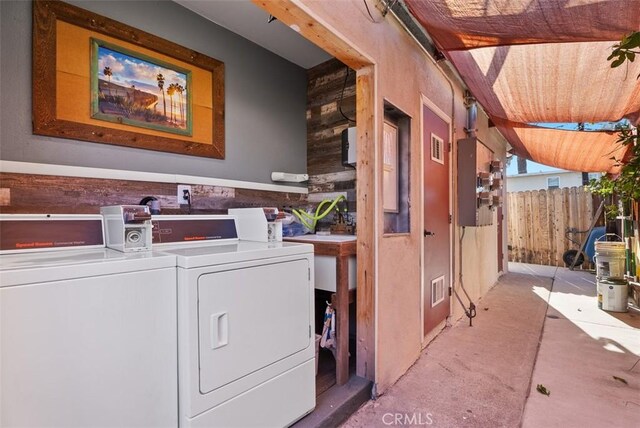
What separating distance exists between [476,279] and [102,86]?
4.66 m

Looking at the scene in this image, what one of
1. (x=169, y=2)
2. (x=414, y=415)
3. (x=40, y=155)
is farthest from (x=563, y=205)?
(x=40, y=155)

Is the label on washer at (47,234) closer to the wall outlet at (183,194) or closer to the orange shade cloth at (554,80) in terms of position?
the wall outlet at (183,194)

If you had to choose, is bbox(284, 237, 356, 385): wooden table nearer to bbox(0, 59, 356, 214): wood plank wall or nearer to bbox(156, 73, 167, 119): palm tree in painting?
bbox(0, 59, 356, 214): wood plank wall

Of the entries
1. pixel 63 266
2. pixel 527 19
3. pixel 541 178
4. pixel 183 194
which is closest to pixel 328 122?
pixel 183 194

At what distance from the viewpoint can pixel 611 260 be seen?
13.2ft

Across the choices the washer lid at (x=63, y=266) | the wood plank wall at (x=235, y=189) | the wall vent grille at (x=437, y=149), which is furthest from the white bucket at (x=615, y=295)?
the washer lid at (x=63, y=266)

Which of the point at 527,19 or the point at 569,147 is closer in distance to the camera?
the point at 527,19

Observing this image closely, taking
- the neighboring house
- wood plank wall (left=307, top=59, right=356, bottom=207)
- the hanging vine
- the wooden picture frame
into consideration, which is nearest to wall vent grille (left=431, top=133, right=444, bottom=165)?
wood plank wall (left=307, top=59, right=356, bottom=207)

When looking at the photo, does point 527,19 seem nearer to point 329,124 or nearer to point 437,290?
point 329,124

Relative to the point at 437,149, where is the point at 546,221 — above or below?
below

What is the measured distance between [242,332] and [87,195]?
131 centimetres

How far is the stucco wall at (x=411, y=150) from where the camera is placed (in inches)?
73.3

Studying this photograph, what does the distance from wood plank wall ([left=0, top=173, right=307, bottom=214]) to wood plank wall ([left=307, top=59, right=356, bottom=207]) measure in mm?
943

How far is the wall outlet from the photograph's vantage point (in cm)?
225
